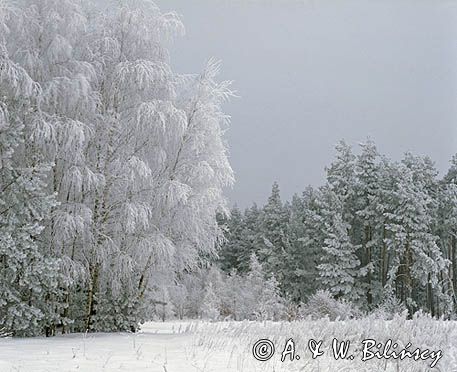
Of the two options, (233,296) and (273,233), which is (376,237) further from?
(233,296)

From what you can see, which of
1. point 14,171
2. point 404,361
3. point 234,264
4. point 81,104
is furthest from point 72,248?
point 234,264

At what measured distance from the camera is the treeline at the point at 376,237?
30734mm

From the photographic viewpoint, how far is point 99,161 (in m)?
13.4

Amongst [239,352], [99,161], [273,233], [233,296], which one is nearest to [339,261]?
[233,296]

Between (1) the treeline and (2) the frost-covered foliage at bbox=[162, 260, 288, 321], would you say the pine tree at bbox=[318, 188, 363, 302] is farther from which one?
(2) the frost-covered foliage at bbox=[162, 260, 288, 321]

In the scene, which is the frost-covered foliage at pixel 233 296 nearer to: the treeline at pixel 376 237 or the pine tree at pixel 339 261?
the treeline at pixel 376 237

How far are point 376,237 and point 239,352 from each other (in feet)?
92.7

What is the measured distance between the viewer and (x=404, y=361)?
6156mm

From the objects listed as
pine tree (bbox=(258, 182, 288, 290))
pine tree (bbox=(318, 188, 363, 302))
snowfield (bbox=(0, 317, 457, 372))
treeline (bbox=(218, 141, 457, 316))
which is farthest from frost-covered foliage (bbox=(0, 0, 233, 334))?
pine tree (bbox=(258, 182, 288, 290))

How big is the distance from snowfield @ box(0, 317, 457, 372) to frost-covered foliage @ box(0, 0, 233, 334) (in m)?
3.75

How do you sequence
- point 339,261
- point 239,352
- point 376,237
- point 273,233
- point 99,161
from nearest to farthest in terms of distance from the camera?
point 239,352
point 99,161
point 339,261
point 376,237
point 273,233

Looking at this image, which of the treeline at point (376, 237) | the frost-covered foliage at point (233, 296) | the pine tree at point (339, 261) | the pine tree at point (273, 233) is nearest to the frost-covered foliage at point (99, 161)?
the treeline at point (376, 237)

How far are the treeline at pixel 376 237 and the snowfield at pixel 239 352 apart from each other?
19979mm

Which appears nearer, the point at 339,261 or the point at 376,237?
the point at 339,261
